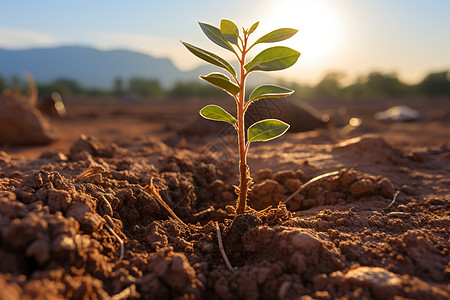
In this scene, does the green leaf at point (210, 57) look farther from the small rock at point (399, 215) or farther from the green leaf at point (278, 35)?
the small rock at point (399, 215)

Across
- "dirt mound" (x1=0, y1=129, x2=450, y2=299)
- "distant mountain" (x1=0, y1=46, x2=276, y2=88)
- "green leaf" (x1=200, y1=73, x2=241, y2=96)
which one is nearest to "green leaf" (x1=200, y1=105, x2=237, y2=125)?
"green leaf" (x1=200, y1=73, x2=241, y2=96)

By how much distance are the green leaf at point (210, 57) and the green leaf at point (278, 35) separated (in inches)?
7.8

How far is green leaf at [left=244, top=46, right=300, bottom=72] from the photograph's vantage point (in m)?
1.44

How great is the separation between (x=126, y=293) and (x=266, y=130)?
0.92m

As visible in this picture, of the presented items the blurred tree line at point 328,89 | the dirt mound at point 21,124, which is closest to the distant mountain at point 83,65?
the blurred tree line at point 328,89

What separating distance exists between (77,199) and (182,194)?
0.85 meters

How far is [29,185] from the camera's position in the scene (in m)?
1.46

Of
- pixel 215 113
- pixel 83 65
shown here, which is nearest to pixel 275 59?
pixel 215 113

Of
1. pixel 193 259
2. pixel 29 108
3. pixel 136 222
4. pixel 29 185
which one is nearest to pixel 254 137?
pixel 193 259

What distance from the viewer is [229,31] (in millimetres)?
1479

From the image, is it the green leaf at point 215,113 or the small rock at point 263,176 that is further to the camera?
the small rock at point 263,176

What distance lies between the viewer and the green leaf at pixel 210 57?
53.0 inches

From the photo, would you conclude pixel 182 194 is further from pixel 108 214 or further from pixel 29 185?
pixel 29 185

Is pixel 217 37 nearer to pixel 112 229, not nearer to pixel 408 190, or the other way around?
pixel 112 229
